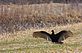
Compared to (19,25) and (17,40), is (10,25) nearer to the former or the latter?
(19,25)

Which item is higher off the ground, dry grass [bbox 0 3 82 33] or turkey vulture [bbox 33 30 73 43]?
turkey vulture [bbox 33 30 73 43]

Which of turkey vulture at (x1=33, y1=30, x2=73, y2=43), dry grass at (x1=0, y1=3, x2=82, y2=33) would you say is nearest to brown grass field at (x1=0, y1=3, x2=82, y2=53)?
dry grass at (x1=0, y1=3, x2=82, y2=33)

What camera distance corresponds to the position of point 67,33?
45.1 ft

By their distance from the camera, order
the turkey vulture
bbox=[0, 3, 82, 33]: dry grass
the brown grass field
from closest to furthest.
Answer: the turkey vulture → the brown grass field → bbox=[0, 3, 82, 33]: dry grass

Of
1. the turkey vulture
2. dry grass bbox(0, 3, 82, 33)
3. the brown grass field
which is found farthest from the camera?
dry grass bbox(0, 3, 82, 33)

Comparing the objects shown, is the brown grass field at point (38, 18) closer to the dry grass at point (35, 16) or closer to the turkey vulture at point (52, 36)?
the dry grass at point (35, 16)

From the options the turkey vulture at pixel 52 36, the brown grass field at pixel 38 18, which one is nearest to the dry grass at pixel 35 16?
the brown grass field at pixel 38 18

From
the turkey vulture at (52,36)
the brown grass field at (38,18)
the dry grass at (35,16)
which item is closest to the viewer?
the turkey vulture at (52,36)

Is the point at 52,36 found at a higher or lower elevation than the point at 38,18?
higher

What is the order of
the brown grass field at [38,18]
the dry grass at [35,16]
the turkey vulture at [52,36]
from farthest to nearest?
the dry grass at [35,16] → the brown grass field at [38,18] → the turkey vulture at [52,36]

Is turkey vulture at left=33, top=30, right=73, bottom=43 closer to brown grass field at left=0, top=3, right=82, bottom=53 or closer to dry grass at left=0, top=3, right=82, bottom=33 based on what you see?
brown grass field at left=0, top=3, right=82, bottom=53

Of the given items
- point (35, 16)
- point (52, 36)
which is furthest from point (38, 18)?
point (52, 36)

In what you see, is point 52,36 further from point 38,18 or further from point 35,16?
point 35,16

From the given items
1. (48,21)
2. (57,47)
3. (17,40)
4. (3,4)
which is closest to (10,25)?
(48,21)
